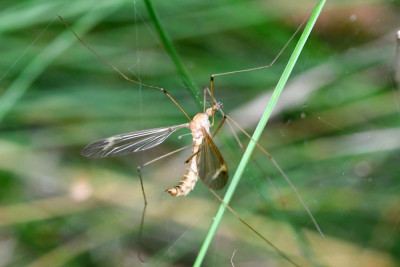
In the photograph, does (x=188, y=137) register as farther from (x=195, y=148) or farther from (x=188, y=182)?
(x=188, y=182)

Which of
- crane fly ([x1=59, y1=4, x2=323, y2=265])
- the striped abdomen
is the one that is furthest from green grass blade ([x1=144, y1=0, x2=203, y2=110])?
the striped abdomen

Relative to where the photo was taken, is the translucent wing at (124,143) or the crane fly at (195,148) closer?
the crane fly at (195,148)

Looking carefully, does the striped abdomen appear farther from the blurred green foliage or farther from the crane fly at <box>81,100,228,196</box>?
the blurred green foliage

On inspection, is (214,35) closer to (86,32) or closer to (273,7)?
(273,7)

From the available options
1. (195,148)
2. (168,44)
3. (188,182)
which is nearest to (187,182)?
(188,182)

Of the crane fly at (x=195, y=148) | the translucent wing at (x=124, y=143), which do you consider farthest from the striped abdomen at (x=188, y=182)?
the translucent wing at (x=124, y=143)

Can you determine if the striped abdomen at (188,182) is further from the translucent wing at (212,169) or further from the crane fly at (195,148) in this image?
the translucent wing at (212,169)
